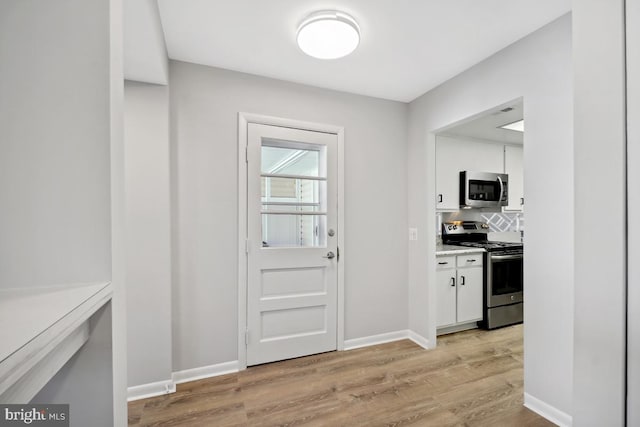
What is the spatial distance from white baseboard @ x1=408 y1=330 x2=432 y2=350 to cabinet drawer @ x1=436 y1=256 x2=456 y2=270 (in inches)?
28.0

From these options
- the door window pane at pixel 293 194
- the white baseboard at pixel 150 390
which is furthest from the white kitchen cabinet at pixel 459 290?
the white baseboard at pixel 150 390

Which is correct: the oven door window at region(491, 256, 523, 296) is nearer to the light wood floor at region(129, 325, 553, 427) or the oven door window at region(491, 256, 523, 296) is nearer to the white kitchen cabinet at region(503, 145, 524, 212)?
the light wood floor at region(129, 325, 553, 427)

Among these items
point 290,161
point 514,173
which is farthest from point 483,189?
point 290,161

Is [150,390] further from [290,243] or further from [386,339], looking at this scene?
[386,339]

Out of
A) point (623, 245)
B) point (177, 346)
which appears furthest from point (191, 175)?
point (623, 245)

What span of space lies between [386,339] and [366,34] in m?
2.65

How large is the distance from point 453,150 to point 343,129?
5.24 feet

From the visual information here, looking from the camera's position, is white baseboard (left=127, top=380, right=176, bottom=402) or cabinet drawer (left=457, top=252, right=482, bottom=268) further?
cabinet drawer (left=457, top=252, right=482, bottom=268)

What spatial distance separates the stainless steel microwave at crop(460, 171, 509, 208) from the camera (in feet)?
11.3

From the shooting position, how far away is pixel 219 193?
2.24m

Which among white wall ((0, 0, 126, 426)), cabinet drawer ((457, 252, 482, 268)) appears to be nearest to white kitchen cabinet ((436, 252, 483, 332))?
cabinet drawer ((457, 252, 482, 268))

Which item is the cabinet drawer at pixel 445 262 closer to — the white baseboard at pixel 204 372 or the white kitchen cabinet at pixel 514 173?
the white kitchen cabinet at pixel 514 173

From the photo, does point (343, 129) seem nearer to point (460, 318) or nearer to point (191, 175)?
point (191, 175)

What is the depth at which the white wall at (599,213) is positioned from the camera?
77cm
